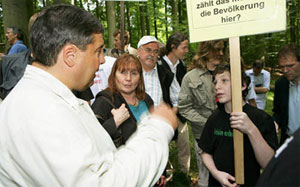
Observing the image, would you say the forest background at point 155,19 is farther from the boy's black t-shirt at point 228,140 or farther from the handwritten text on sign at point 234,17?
the boy's black t-shirt at point 228,140

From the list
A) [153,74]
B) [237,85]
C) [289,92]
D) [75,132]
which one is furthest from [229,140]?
[153,74]

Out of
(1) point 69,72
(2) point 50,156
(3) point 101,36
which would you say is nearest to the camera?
(2) point 50,156

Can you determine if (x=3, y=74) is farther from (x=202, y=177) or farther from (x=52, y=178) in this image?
(x=202, y=177)

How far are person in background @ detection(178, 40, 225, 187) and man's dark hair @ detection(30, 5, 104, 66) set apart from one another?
6.95 feet

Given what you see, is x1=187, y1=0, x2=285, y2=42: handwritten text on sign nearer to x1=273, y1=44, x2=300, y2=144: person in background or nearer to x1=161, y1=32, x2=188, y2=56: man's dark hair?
x1=273, y1=44, x2=300, y2=144: person in background

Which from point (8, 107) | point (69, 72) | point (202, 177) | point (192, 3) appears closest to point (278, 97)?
point (202, 177)

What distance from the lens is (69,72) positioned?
1309 millimetres

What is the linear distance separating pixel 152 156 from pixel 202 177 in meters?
2.54

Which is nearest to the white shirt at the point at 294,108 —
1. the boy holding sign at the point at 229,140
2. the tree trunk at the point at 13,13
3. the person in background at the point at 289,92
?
the person in background at the point at 289,92

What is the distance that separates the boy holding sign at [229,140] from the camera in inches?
79.0

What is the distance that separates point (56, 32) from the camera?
4.17 ft

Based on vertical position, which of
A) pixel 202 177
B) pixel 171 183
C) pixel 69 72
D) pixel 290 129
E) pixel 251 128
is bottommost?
pixel 171 183

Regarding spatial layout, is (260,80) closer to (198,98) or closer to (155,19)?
(198,98)

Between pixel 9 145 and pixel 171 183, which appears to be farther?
pixel 171 183
